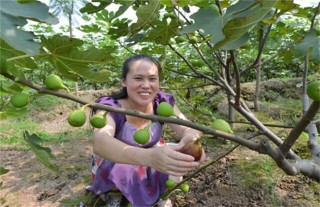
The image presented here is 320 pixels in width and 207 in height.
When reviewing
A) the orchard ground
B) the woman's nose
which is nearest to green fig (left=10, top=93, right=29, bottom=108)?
the woman's nose

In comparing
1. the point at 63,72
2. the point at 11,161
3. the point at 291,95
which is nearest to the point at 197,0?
the point at 63,72

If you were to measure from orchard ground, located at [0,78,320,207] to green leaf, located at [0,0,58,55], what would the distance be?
4.85 feet

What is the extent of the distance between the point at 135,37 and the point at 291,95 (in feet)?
12.6

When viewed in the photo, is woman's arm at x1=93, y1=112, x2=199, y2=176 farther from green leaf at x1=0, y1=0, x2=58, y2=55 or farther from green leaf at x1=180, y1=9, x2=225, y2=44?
green leaf at x1=0, y1=0, x2=58, y2=55

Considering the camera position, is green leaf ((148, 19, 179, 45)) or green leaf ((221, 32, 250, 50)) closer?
green leaf ((221, 32, 250, 50))

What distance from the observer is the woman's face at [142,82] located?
179 centimetres

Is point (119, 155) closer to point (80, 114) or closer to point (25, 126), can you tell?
point (80, 114)

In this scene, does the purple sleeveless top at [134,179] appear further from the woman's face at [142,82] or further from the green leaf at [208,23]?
the green leaf at [208,23]

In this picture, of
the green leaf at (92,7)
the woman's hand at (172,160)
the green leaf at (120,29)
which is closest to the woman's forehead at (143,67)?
the green leaf at (120,29)

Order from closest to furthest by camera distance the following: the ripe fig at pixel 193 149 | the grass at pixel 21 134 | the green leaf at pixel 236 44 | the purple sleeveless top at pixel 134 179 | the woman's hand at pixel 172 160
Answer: the green leaf at pixel 236 44 < the woman's hand at pixel 172 160 < the ripe fig at pixel 193 149 < the purple sleeveless top at pixel 134 179 < the grass at pixel 21 134

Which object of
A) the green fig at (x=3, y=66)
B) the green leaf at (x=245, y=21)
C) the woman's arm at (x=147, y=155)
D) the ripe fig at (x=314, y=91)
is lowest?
the woman's arm at (x=147, y=155)

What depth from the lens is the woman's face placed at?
1787 millimetres

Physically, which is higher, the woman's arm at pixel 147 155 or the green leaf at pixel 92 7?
the green leaf at pixel 92 7

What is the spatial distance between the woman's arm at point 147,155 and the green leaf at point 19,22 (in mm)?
480
